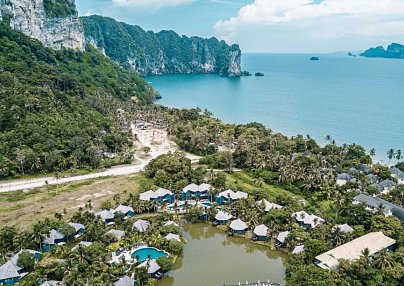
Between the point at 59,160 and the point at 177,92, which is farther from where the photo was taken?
the point at 177,92

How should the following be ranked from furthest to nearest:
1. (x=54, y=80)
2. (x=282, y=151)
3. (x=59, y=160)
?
1. (x=54, y=80)
2. (x=282, y=151)
3. (x=59, y=160)

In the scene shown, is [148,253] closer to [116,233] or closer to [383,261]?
[116,233]

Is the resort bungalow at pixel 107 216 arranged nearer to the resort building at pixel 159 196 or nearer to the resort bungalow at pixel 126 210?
the resort bungalow at pixel 126 210

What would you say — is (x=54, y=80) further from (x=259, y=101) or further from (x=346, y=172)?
(x=259, y=101)

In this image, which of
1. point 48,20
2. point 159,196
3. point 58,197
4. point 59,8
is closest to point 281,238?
point 159,196

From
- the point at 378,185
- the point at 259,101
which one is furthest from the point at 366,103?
the point at 378,185

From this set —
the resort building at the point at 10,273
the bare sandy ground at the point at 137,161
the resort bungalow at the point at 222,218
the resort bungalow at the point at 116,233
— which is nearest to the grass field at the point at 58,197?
the bare sandy ground at the point at 137,161

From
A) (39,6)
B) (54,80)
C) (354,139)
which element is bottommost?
(354,139)
